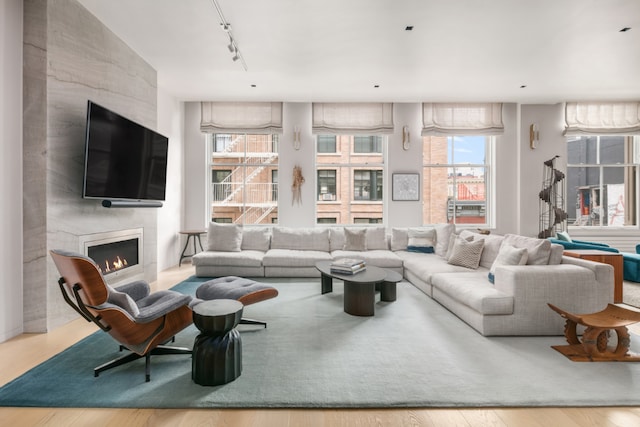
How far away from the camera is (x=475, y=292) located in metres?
2.89

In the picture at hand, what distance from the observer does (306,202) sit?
6234 millimetres

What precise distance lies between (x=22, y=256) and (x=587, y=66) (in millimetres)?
7339

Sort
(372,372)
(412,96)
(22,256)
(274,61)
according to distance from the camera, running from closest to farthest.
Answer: (372,372) → (22,256) → (274,61) → (412,96)

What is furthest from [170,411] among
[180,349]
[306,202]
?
[306,202]

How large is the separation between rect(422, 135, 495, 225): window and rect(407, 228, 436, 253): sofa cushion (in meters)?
1.17

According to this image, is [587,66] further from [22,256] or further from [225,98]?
[22,256]

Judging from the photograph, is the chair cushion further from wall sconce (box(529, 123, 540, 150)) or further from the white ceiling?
wall sconce (box(529, 123, 540, 150))

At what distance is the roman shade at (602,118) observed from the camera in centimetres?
611

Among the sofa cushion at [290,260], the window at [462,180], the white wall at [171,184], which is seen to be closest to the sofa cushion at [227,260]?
the sofa cushion at [290,260]

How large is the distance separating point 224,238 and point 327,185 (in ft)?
8.11

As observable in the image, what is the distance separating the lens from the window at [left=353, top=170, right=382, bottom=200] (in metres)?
6.81

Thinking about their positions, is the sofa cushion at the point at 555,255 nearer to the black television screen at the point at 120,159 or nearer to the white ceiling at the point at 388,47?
the white ceiling at the point at 388,47

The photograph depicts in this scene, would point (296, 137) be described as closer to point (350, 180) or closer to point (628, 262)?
point (350, 180)

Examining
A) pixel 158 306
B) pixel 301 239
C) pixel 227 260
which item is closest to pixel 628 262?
pixel 301 239
